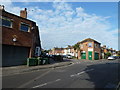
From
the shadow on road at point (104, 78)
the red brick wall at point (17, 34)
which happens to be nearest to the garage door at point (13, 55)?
the red brick wall at point (17, 34)

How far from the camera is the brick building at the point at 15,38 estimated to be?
18281 mm

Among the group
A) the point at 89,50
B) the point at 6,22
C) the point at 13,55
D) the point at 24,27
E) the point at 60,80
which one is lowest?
the point at 60,80

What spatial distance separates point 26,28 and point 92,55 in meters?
36.4

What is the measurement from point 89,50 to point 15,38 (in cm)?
3873

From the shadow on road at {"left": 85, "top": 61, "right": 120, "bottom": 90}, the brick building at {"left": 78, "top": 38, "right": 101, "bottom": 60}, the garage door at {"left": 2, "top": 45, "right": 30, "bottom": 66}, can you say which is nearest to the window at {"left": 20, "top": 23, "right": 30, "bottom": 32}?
the garage door at {"left": 2, "top": 45, "right": 30, "bottom": 66}

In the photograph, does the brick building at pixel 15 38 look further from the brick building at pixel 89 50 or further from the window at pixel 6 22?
the brick building at pixel 89 50

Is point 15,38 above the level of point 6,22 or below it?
below

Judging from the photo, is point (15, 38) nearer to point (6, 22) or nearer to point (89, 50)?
point (6, 22)

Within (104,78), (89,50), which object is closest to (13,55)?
(104,78)

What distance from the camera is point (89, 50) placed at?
53906 millimetres

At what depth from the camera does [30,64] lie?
20422mm

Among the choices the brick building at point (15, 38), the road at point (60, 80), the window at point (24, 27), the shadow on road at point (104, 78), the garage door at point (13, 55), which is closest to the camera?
the road at point (60, 80)

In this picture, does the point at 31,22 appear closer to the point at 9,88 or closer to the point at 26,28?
the point at 26,28

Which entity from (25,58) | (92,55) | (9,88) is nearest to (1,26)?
(25,58)
